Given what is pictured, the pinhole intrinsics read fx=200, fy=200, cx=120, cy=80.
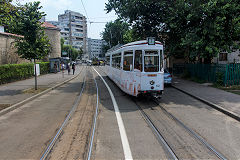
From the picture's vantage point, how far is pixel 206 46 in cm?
1305

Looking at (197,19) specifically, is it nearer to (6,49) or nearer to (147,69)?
(147,69)

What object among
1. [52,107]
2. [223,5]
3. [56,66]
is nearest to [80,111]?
[52,107]

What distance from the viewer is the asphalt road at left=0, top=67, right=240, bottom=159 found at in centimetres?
468

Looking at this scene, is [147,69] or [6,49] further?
[6,49]

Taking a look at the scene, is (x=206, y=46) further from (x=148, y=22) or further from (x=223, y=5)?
(x=148, y=22)

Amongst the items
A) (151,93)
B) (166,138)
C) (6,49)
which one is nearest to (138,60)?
(151,93)

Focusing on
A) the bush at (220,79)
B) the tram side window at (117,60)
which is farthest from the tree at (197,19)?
the tram side window at (117,60)

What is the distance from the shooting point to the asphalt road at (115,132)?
15.4 feet

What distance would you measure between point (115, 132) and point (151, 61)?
4822mm

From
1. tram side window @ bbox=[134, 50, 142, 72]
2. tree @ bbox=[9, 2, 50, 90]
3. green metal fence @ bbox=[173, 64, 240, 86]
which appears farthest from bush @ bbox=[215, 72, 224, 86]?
tree @ bbox=[9, 2, 50, 90]

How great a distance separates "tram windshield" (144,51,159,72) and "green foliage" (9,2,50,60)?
756 centimetres

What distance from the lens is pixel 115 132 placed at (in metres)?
5.95

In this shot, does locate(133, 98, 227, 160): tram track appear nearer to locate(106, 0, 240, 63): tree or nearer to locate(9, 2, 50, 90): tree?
locate(106, 0, 240, 63): tree

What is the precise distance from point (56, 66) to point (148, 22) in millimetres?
19364
